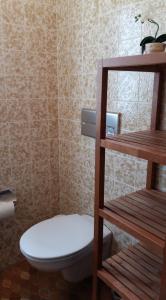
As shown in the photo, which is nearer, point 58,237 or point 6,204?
point 58,237

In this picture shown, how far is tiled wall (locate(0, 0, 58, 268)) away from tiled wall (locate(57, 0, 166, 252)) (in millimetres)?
81

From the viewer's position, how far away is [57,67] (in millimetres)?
1792

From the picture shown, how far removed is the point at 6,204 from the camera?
161cm

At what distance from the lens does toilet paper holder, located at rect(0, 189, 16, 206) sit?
5.46 feet

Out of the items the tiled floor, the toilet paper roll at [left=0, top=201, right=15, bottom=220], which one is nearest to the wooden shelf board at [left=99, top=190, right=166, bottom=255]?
the toilet paper roll at [left=0, top=201, right=15, bottom=220]

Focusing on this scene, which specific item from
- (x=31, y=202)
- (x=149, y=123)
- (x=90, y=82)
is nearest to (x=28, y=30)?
(x=90, y=82)

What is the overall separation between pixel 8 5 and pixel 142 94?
0.99 meters

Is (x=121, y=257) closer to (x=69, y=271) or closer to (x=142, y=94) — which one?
(x=69, y=271)

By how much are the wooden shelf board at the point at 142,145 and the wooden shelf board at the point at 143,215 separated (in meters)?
0.28

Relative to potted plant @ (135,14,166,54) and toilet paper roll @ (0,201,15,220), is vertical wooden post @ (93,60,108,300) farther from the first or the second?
toilet paper roll @ (0,201,15,220)

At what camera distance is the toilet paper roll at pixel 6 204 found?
1.58 meters

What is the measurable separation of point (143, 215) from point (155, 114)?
0.48 metres

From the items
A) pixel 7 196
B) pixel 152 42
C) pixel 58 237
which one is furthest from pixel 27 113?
pixel 152 42

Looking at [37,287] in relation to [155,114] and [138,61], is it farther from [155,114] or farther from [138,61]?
[138,61]
